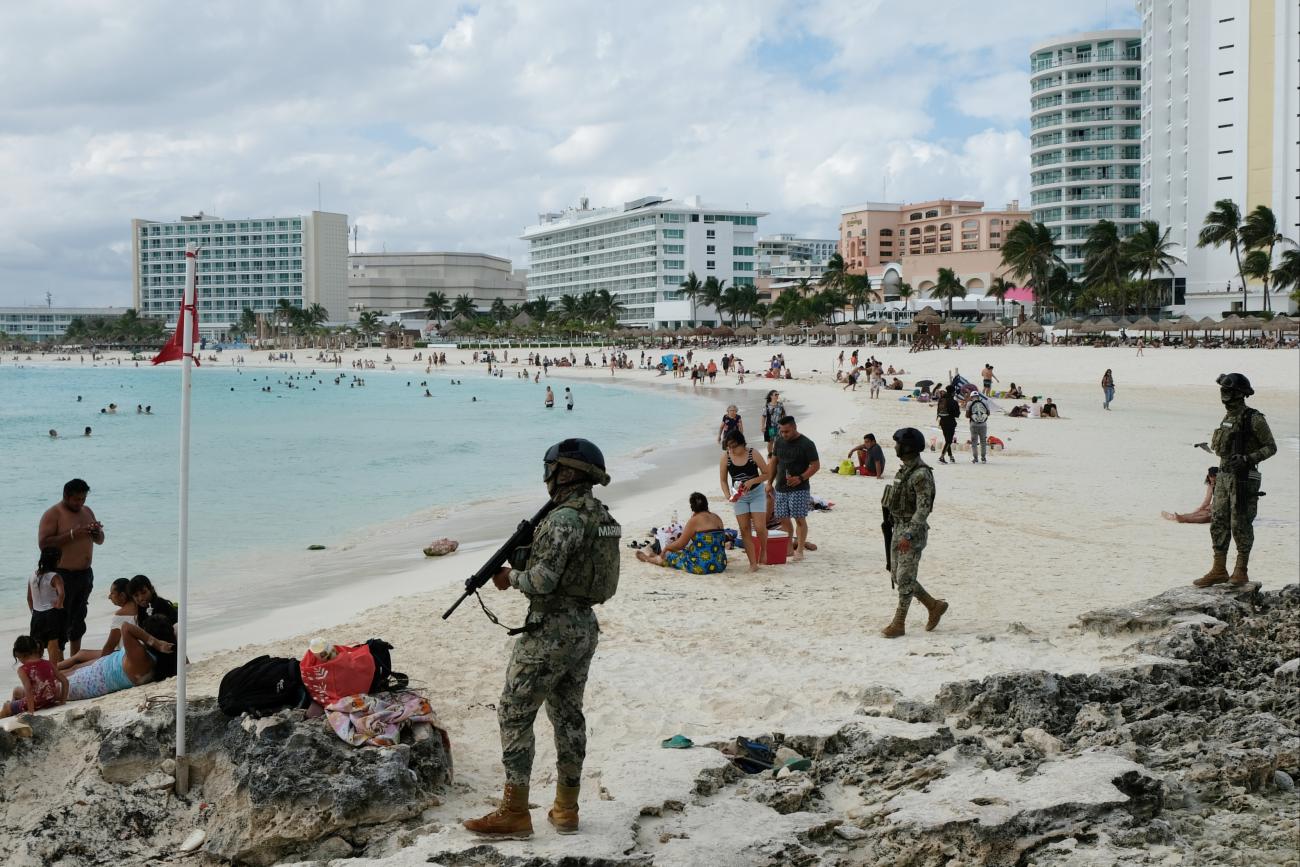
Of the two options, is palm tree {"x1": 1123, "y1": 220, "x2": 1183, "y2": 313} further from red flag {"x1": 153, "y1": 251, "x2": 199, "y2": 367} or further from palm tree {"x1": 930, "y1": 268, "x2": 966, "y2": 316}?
red flag {"x1": 153, "y1": 251, "x2": 199, "y2": 367}

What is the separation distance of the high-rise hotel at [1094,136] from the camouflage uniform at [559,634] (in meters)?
108

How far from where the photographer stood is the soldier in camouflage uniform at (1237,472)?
328 inches

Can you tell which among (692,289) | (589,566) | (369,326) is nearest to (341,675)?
(589,566)

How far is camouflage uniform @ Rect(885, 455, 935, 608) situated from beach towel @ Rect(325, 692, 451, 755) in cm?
380

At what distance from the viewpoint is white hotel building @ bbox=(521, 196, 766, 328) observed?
13788 cm

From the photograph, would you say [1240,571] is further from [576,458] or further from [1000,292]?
[1000,292]

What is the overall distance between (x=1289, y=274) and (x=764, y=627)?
239ft

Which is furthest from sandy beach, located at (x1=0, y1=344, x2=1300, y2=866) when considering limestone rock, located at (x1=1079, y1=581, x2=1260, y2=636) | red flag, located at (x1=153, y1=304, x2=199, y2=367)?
red flag, located at (x1=153, y1=304, x2=199, y2=367)

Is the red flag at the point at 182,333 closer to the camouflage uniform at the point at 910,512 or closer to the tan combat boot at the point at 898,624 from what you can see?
the camouflage uniform at the point at 910,512

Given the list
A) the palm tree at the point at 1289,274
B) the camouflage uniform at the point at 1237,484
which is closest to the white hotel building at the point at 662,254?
the palm tree at the point at 1289,274

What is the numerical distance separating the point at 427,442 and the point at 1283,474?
2372 centimetres

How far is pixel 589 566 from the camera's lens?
445 cm

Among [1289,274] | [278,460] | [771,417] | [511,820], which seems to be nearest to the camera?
[511,820]

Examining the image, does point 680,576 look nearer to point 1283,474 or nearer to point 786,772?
point 786,772
